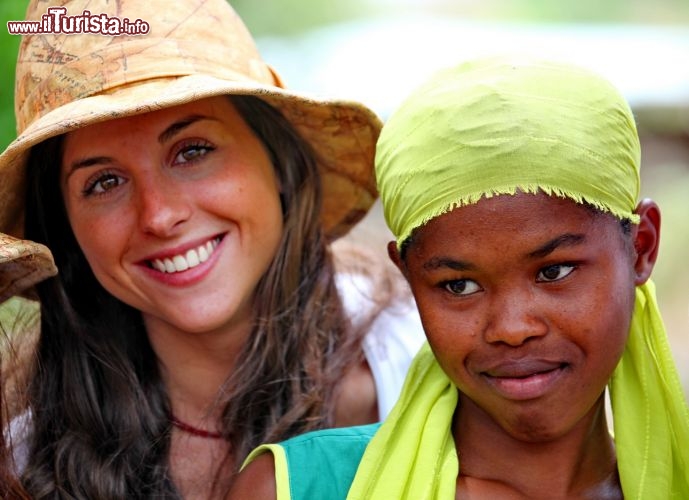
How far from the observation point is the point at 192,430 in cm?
297

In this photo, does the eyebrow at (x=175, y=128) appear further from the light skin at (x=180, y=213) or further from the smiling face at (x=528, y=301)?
the smiling face at (x=528, y=301)

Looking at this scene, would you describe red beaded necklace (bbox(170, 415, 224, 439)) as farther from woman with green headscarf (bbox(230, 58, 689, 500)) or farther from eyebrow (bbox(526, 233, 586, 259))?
eyebrow (bbox(526, 233, 586, 259))

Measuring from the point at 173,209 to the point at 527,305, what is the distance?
1.10 metres

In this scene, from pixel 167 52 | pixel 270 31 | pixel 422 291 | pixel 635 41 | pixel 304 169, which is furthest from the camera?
pixel 635 41

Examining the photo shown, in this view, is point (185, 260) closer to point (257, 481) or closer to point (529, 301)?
point (257, 481)

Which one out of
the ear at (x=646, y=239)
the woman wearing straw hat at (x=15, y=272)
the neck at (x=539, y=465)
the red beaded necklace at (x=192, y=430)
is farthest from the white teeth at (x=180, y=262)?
the ear at (x=646, y=239)

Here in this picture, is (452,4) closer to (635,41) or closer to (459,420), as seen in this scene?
(635,41)

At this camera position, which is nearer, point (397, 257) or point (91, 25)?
point (397, 257)

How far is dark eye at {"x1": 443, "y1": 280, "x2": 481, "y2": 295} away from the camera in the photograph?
1951 mm

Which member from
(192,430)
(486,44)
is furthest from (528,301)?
(486,44)

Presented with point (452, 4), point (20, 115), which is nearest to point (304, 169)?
point (20, 115)

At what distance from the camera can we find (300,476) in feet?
6.82

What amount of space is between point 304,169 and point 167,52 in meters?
0.55

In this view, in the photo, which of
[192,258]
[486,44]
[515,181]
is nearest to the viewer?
[515,181]
